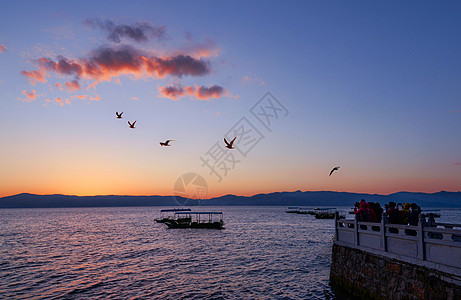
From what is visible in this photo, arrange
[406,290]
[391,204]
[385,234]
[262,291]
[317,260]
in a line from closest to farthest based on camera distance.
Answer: [406,290]
[385,234]
[391,204]
[262,291]
[317,260]

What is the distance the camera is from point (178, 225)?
236ft

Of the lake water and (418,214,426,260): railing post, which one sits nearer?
(418,214,426,260): railing post

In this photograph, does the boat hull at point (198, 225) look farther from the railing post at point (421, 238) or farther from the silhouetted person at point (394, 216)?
the railing post at point (421, 238)

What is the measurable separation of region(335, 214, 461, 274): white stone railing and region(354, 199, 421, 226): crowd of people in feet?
1.70

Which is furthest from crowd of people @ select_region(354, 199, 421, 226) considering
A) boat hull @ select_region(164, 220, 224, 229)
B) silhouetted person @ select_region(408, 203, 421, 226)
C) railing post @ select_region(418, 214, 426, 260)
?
boat hull @ select_region(164, 220, 224, 229)

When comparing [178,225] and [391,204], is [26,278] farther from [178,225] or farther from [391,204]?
[178,225]

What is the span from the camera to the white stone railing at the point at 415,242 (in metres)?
10.4

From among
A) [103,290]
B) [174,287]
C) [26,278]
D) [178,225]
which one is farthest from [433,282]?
[178,225]

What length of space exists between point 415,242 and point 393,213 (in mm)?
2909

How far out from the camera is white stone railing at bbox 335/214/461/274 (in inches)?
408

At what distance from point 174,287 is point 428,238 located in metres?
17.4

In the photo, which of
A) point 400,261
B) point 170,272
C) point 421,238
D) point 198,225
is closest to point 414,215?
point 400,261

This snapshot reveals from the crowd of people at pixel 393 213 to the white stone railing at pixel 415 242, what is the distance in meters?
0.52

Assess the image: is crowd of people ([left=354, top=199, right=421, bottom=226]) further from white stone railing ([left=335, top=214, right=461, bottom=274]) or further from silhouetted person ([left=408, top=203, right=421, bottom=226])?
white stone railing ([left=335, top=214, right=461, bottom=274])
